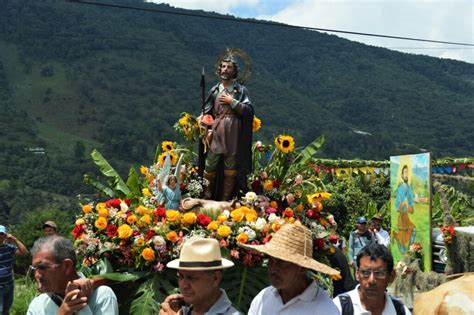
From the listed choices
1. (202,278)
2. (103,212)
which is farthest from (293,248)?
(103,212)

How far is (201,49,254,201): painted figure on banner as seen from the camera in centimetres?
802

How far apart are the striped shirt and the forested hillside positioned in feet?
132

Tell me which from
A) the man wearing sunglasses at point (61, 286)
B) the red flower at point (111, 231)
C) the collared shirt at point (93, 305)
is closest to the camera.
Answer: the man wearing sunglasses at point (61, 286)

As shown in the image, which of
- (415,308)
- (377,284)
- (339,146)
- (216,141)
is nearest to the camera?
(377,284)

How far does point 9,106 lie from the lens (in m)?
81.2

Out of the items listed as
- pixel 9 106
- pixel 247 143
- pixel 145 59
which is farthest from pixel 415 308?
pixel 145 59

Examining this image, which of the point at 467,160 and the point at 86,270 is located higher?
the point at 86,270

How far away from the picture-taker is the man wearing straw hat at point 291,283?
12.9 feet

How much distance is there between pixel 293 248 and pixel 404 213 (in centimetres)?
1001

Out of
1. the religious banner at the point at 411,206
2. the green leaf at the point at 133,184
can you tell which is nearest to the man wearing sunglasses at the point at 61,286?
the green leaf at the point at 133,184

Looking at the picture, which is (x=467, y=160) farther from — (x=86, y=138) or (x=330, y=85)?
(x=330, y=85)

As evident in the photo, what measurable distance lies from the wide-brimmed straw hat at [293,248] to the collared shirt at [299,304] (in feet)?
0.50

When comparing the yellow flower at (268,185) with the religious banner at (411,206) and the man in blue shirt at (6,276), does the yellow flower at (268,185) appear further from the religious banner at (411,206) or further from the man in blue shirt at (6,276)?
the religious banner at (411,206)

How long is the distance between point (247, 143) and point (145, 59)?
99664mm
